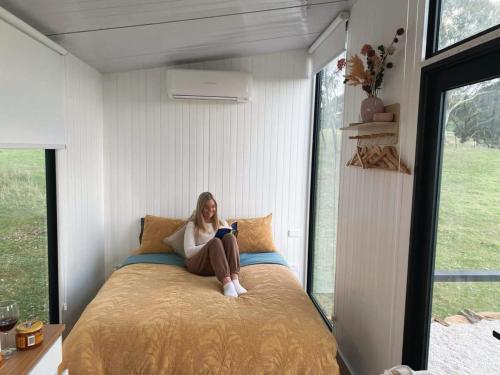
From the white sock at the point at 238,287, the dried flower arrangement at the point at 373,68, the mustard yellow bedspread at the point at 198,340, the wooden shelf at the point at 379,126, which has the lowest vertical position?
the mustard yellow bedspread at the point at 198,340

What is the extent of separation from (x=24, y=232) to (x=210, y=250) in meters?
1.23

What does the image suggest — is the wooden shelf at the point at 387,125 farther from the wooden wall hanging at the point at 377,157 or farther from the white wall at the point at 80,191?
the white wall at the point at 80,191

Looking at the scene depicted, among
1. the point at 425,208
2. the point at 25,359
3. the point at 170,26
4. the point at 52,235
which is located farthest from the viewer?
the point at 52,235

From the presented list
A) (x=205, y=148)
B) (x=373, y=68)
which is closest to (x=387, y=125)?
(x=373, y=68)

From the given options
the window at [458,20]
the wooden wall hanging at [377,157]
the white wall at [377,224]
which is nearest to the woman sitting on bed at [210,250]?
the white wall at [377,224]

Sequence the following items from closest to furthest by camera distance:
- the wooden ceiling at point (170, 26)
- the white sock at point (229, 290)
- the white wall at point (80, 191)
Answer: the wooden ceiling at point (170, 26), the white sock at point (229, 290), the white wall at point (80, 191)

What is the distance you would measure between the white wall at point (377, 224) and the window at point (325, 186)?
42 centimetres

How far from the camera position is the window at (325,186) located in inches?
127

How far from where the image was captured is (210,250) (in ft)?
9.29

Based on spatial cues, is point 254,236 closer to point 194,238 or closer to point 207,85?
point 194,238

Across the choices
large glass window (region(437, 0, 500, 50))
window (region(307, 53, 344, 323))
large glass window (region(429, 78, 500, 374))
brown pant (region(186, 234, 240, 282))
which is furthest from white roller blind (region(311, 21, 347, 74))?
brown pant (region(186, 234, 240, 282))

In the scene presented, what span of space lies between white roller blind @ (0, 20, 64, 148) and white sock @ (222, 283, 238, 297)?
1.49 meters

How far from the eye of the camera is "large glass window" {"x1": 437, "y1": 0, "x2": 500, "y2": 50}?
1.38m

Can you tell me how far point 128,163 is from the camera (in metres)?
3.76
